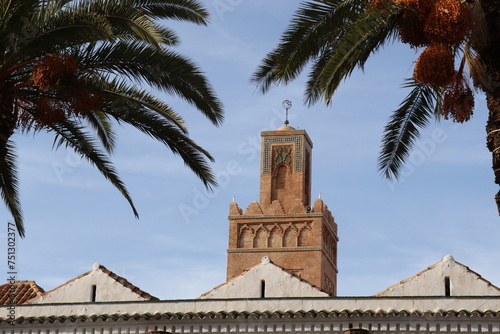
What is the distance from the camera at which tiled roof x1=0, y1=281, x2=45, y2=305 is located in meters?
21.8

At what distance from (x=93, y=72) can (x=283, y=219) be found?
125 ft

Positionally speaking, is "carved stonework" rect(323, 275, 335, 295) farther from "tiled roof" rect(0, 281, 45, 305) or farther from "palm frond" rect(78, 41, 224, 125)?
"palm frond" rect(78, 41, 224, 125)

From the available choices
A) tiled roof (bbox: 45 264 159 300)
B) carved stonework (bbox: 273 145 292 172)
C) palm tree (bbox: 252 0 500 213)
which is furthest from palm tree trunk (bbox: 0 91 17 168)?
carved stonework (bbox: 273 145 292 172)

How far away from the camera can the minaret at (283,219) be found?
5262 centimetres

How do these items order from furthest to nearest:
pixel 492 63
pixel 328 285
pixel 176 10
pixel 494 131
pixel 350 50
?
pixel 328 285, pixel 176 10, pixel 350 50, pixel 492 63, pixel 494 131

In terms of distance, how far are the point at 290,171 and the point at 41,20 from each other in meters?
39.6

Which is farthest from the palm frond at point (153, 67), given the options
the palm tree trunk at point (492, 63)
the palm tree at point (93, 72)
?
the palm tree trunk at point (492, 63)

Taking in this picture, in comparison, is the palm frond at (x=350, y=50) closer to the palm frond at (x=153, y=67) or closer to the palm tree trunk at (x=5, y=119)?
the palm frond at (x=153, y=67)

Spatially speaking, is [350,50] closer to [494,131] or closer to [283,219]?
[494,131]

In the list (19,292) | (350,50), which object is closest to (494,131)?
(350,50)

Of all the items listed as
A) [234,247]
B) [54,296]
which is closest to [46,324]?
[54,296]

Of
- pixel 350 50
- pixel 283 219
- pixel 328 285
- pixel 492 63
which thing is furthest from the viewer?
pixel 328 285

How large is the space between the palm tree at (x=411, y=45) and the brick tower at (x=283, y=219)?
119ft

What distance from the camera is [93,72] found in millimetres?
15422
